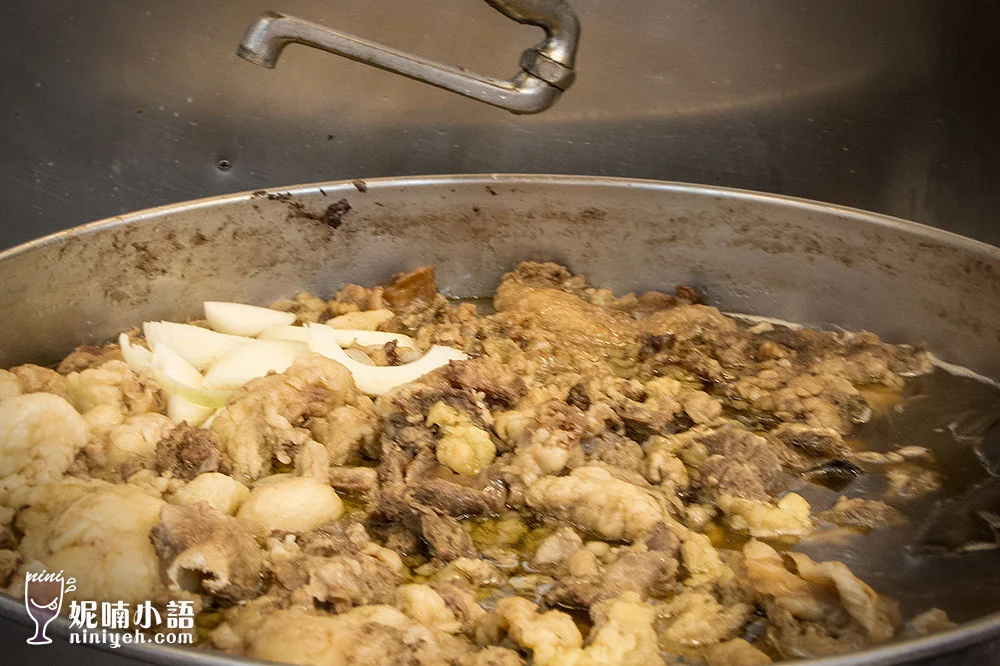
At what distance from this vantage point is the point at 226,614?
108 cm

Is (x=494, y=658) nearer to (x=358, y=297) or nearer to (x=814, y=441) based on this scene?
(x=814, y=441)

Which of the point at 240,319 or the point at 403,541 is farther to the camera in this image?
the point at 240,319

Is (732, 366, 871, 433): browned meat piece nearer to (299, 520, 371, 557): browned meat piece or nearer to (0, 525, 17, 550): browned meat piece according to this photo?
(299, 520, 371, 557): browned meat piece

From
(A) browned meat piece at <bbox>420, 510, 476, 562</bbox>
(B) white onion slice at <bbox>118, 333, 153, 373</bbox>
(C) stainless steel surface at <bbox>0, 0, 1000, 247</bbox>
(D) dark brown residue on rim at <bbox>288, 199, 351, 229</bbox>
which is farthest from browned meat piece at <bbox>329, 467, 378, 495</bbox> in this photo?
(C) stainless steel surface at <bbox>0, 0, 1000, 247</bbox>

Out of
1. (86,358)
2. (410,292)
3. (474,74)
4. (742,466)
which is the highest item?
(474,74)

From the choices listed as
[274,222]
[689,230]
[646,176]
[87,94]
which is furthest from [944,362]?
[87,94]

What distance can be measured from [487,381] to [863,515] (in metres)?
0.59

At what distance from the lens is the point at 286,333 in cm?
165

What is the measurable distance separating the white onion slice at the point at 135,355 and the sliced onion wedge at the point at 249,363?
112 millimetres

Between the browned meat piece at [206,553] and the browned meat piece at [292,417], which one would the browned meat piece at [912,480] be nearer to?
the browned meat piece at [292,417]

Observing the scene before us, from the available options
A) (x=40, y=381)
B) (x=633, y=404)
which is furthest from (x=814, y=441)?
(x=40, y=381)

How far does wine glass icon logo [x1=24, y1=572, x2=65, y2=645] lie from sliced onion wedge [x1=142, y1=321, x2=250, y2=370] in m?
0.60

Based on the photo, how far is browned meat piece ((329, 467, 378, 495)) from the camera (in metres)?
1.31

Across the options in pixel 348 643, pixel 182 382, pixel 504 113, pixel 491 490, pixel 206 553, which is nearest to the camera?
pixel 348 643
